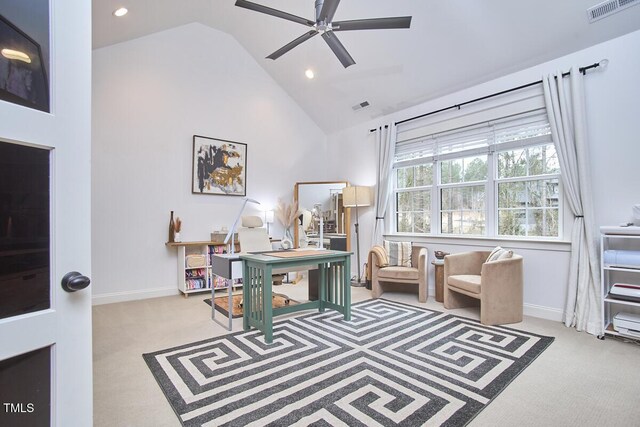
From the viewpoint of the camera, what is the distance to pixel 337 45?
329cm

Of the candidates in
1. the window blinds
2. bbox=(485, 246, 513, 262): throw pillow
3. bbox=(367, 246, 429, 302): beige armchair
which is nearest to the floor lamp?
the window blinds

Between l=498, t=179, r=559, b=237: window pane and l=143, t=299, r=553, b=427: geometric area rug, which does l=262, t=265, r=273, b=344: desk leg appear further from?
l=498, t=179, r=559, b=237: window pane

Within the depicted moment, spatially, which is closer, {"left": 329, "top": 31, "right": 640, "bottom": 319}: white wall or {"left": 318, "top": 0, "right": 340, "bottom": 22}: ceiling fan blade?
{"left": 318, "top": 0, "right": 340, "bottom": 22}: ceiling fan blade

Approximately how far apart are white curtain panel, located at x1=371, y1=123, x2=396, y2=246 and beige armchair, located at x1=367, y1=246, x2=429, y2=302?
74 centimetres

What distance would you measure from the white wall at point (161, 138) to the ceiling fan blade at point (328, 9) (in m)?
3.05

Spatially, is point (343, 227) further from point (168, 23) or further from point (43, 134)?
point (43, 134)

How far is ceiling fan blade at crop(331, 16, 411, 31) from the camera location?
2.81m

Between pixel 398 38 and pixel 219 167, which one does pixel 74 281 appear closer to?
pixel 398 38

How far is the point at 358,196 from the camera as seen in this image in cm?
563

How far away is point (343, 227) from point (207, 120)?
117 inches

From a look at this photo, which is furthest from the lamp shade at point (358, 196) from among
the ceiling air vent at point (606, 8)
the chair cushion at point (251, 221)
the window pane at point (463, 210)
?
the ceiling air vent at point (606, 8)

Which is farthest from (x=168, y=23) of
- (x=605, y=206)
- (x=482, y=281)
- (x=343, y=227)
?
Answer: (x=605, y=206)

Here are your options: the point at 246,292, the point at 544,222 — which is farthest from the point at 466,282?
the point at 246,292

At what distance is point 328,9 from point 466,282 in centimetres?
318
